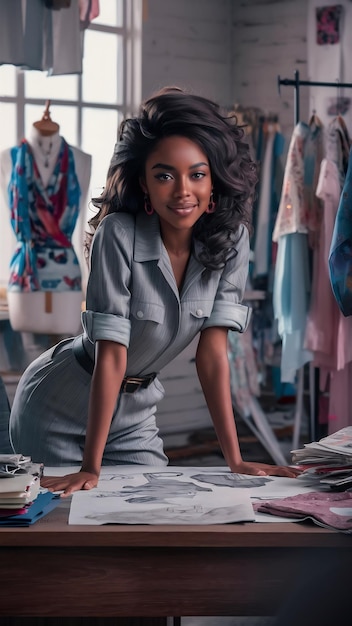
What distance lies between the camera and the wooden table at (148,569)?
1.45m

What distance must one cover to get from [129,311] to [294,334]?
272 centimetres

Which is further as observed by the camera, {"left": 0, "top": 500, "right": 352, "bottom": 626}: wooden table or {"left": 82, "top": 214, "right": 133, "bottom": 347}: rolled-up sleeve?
{"left": 82, "top": 214, "right": 133, "bottom": 347}: rolled-up sleeve

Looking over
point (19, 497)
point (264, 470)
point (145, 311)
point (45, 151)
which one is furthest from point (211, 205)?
point (45, 151)

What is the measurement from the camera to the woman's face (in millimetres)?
1812

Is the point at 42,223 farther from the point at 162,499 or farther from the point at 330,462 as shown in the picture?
Answer: the point at 162,499

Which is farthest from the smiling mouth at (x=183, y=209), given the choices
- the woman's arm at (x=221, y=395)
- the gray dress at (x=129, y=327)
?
the woman's arm at (x=221, y=395)

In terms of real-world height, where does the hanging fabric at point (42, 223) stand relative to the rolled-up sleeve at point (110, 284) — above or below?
above

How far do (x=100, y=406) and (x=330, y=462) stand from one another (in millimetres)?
455

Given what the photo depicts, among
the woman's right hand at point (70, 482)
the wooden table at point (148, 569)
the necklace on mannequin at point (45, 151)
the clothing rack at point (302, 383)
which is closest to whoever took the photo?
the wooden table at point (148, 569)

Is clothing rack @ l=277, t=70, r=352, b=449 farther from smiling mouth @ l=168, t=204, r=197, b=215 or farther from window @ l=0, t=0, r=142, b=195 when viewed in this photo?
Answer: smiling mouth @ l=168, t=204, r=197, b=215

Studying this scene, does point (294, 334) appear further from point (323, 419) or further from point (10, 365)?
point (10, 365)

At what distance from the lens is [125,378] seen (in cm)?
202

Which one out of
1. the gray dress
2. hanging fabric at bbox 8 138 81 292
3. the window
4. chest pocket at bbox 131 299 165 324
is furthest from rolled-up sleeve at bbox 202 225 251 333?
the window

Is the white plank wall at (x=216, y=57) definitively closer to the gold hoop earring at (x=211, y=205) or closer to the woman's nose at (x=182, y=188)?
the gold hoop earring at (x=211, y=205)
